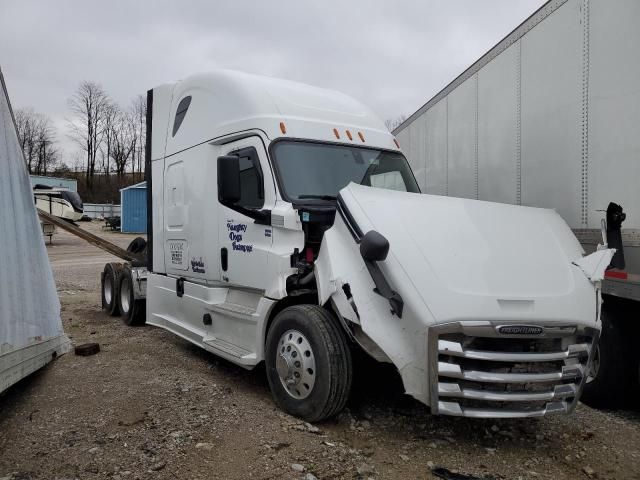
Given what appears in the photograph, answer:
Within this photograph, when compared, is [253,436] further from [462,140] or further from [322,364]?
[462,140]

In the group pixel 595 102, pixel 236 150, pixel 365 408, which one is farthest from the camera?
pixel 236 150

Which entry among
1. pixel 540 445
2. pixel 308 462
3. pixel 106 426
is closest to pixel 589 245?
pixel 540 445

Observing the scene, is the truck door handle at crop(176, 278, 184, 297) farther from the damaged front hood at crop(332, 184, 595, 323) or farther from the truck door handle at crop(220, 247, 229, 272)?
the damaged front hood at crop(332, 184, 595, 323)

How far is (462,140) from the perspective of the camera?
6176mm

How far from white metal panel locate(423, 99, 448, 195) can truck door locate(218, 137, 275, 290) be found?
9.35 feet

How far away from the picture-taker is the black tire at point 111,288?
859 centimetres

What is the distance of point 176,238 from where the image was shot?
6242 millimetres

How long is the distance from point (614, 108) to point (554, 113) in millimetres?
671

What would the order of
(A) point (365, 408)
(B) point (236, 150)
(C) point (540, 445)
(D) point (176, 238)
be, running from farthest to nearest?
1. (D) point (176, 238)
2. (B) point (236, 150)
3. (A) point (365, 408)
4. (C) point (540, 445)

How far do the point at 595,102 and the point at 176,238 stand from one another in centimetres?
454

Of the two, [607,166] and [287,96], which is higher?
[287,96]

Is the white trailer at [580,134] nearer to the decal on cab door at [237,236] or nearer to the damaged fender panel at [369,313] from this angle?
the damaged fender panel at [369,313]

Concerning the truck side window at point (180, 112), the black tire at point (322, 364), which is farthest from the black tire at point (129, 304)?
the black tire at point (322, 364)

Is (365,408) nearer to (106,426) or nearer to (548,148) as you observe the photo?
(106,426)
